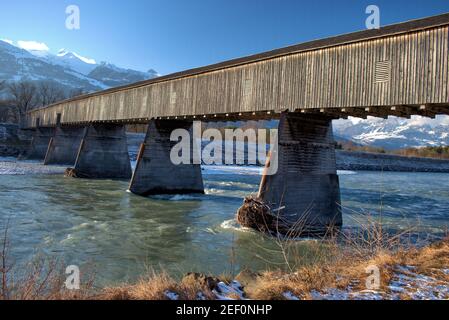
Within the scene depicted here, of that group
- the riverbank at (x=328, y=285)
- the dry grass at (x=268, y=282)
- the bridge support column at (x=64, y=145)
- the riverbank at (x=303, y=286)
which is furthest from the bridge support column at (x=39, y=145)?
the riverbank at (x=328, y=285)

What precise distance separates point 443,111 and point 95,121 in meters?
27.5

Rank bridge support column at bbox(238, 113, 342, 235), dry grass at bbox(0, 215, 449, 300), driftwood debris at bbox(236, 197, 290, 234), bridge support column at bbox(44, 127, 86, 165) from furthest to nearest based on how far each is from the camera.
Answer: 1. bridge support column at bbox(44, 127, 86, 165)
2. bridge support column at bbox(238, 113, 342, 235)
3. driftwood debris at bbox(236, 197, 290, 234)
4. dry grass at bbox(0, 215, 449, 300)

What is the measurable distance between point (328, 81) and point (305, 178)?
387cm

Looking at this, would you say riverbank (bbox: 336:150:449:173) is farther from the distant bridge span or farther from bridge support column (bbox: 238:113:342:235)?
bridge support column (bbox: 238:113:342:235)

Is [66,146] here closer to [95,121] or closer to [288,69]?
[95,121]

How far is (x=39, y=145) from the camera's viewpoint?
52.4 m

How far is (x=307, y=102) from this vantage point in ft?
46.8

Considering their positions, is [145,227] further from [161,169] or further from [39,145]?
[39,145]

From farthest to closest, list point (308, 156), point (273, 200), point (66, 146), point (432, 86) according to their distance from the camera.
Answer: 1. point (66, 146)
2. point (308, 156)
3. point (273, 200)
4. point (432, 86)

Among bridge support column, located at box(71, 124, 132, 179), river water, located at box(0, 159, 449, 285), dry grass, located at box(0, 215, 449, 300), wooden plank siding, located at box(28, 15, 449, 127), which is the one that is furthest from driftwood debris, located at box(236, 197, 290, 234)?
bridge support column, located at box(71, 124, 132, 179)

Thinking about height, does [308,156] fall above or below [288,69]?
below

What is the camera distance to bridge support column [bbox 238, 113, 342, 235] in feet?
45.1

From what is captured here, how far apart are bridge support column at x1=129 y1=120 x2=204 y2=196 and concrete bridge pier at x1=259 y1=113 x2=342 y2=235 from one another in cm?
1095

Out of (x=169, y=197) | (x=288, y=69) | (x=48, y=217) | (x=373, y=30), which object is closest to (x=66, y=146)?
(x=169, y=197)
